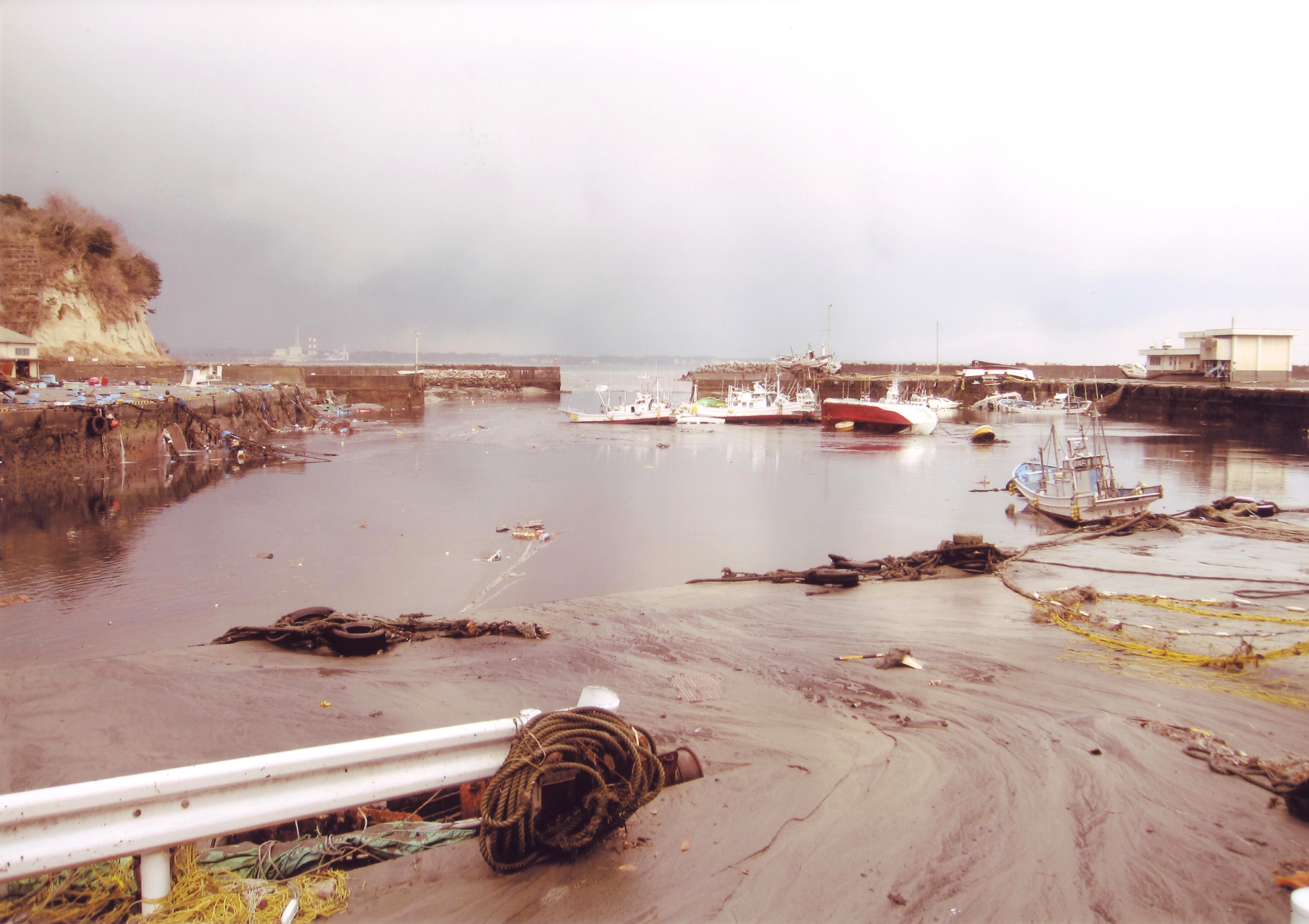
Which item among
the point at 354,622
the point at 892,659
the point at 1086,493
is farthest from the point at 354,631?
the point at 1086,493

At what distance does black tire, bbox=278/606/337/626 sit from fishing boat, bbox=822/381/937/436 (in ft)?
139

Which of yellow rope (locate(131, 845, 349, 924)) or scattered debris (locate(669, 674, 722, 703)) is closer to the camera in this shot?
yellow rope (locate(131, 845, 349, 924))

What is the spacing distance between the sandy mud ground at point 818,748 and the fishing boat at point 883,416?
40.2m

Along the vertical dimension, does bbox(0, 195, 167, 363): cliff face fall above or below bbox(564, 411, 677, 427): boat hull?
above

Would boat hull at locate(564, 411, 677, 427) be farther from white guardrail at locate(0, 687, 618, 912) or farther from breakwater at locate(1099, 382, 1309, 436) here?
white guardrail at locate(0, 687, 618, 912)

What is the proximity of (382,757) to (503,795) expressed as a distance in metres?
0.47

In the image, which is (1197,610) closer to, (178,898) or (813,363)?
(178,898)

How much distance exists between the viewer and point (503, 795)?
2.82 meters

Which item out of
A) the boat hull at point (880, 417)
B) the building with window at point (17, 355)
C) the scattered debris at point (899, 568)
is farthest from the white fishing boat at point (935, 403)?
the building with window at point (17, 355)

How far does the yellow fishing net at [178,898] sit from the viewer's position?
2.48 meters

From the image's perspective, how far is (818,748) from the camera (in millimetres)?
4207

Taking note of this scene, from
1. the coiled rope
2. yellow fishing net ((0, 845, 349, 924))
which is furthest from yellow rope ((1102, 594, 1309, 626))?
yellow fishing net ((0, 845, 349, 924))

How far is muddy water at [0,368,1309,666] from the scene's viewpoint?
992 centimetres

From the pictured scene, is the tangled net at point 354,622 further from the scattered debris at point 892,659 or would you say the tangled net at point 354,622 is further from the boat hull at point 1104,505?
the boat hull at point 1104,505
